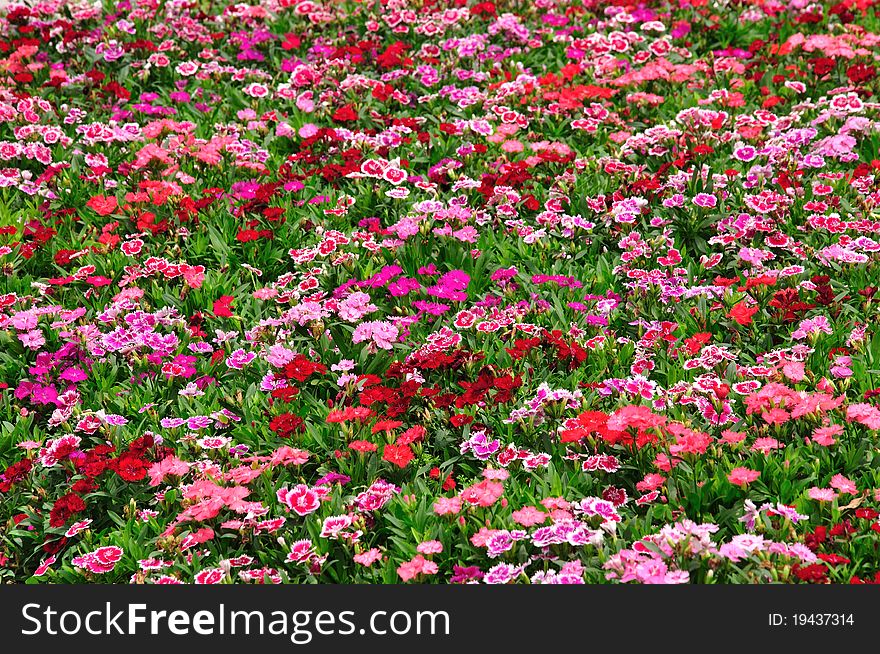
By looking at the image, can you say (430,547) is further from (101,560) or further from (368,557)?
(101,560)

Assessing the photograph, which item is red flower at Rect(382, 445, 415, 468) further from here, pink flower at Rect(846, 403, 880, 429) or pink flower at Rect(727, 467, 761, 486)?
pink flower at Rect(846, 403, 880, 429)

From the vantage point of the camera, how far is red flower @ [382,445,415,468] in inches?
162

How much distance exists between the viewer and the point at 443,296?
17.0 feet

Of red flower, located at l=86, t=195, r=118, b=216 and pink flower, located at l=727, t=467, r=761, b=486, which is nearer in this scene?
pink flower, located at l=727, t=467, r=761, b=486

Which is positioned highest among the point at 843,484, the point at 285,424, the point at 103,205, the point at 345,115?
the point at 345,115

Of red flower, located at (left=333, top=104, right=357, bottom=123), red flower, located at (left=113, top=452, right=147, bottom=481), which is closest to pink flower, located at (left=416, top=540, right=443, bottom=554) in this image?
red flower, located at (left=113, top=452, right=147, bottom=481)

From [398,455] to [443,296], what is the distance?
1.27m

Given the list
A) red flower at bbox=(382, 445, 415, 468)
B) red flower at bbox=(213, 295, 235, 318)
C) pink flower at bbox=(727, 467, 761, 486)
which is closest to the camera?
pink flower at bbox=(727, 467, 761, 486)

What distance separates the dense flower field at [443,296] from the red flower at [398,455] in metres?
0.02

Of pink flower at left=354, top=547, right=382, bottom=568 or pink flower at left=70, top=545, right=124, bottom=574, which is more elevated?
pink flower at left=70, top=545, right=124, bottom=574

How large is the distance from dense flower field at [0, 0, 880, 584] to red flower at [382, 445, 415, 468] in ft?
0.06

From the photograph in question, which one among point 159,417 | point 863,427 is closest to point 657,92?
point 863,427

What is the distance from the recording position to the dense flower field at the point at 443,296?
388cm

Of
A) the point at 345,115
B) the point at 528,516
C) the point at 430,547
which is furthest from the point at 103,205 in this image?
the point at 528,516
